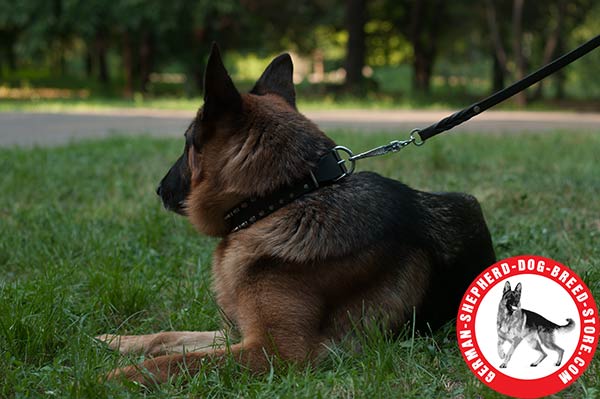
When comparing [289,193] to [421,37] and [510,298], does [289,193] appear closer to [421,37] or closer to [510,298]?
[510,298]

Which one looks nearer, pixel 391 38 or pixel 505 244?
pixel 505 244

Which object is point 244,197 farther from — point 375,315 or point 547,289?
point 547,289

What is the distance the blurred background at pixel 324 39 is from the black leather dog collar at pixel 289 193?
1615cm

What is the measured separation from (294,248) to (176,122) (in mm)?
11971

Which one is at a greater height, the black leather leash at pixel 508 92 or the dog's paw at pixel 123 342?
the black leather leash at pixel 508 92

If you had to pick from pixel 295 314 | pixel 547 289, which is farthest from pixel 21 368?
pixel 547 289

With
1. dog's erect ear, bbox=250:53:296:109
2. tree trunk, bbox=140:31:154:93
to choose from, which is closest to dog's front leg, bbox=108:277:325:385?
dog's erect ear, bbox=250:53:296:109

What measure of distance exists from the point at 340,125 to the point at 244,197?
34.6 feet

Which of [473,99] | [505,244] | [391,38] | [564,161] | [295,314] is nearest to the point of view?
[295,314]

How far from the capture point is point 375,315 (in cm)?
303

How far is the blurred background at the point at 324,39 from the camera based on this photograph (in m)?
22.0

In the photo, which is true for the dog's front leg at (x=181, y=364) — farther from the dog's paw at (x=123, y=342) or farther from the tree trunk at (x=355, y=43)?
the tree trunk at (x=355, y=43)

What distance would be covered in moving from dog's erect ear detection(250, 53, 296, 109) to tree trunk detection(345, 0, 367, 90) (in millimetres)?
18848

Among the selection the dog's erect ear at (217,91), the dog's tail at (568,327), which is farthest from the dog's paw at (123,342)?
the dog's tail at (568,327)
